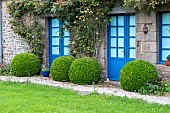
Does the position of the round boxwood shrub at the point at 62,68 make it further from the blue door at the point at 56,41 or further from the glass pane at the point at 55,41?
the glass pane at the point at 55,41

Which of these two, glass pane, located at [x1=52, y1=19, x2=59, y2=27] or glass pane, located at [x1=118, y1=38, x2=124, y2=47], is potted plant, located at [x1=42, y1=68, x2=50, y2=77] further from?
glass pane, located at [x1=118, y1=38, x2=124, y2=47]

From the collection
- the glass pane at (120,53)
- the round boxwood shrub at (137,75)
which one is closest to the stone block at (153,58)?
the round boxwood shrub at (137,75)

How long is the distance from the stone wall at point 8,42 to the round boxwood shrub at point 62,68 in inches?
102

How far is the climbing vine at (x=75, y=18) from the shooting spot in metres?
12.6

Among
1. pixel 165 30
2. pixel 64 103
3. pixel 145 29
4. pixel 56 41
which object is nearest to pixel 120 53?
pixel 145 29

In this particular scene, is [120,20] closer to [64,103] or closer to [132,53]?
[132,53]

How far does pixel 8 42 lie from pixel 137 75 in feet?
22.1

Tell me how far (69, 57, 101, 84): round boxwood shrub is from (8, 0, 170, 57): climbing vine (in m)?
0.80

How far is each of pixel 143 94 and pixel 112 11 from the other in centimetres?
316

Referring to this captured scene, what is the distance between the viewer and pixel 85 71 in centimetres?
1216

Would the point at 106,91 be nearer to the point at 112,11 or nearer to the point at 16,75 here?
the point at 112,11

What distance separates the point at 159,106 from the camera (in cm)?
877

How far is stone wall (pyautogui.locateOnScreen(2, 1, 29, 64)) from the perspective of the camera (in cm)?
1541

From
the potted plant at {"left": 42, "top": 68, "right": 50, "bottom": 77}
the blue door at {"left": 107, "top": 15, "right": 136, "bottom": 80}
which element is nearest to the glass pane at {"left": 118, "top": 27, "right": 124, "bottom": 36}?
the blue door at {"left": 107, "top": 15, "right": 136, "bottom": 80}
